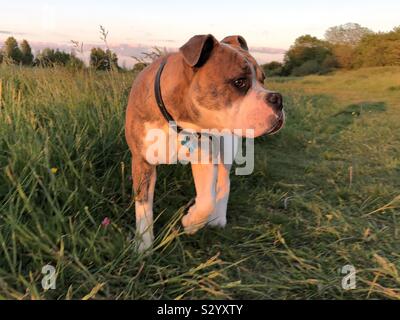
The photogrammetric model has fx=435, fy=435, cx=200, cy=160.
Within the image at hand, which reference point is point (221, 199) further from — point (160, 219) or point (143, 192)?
point (143, 192)

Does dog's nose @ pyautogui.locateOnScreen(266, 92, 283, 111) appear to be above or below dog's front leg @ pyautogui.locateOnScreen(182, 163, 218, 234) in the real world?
above

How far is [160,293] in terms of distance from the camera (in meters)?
2.20

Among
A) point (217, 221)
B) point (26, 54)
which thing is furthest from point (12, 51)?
point (217, 221)

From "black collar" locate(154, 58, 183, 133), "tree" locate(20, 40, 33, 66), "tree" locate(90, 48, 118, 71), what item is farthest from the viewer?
"tree" locate(20, 40, 33, 66)

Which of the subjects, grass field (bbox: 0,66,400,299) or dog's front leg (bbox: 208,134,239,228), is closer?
grass field (bbox: 0,66,400,299)

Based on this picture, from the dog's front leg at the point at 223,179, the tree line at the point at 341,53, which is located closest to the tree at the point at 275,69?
the tree line at the point at 341,53

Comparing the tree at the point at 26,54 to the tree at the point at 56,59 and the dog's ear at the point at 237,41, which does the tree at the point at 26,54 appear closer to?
the tree at the point at 56,59

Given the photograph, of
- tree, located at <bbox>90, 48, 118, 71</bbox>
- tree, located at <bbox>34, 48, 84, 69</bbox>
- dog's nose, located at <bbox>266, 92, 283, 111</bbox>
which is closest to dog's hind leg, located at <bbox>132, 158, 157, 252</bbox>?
dog's nose, located at <bbox>266, 92, 283, 111</bbox>

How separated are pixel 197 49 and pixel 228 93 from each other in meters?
0.31

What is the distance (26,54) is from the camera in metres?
5.70

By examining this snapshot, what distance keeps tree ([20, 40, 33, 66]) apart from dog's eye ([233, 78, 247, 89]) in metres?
4.03

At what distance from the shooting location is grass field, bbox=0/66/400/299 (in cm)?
220

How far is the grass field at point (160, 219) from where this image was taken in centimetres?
220

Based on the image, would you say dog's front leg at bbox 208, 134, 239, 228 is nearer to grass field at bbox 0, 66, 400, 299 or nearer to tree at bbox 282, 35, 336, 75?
grass field at bbox 0, 66, 400, 299
